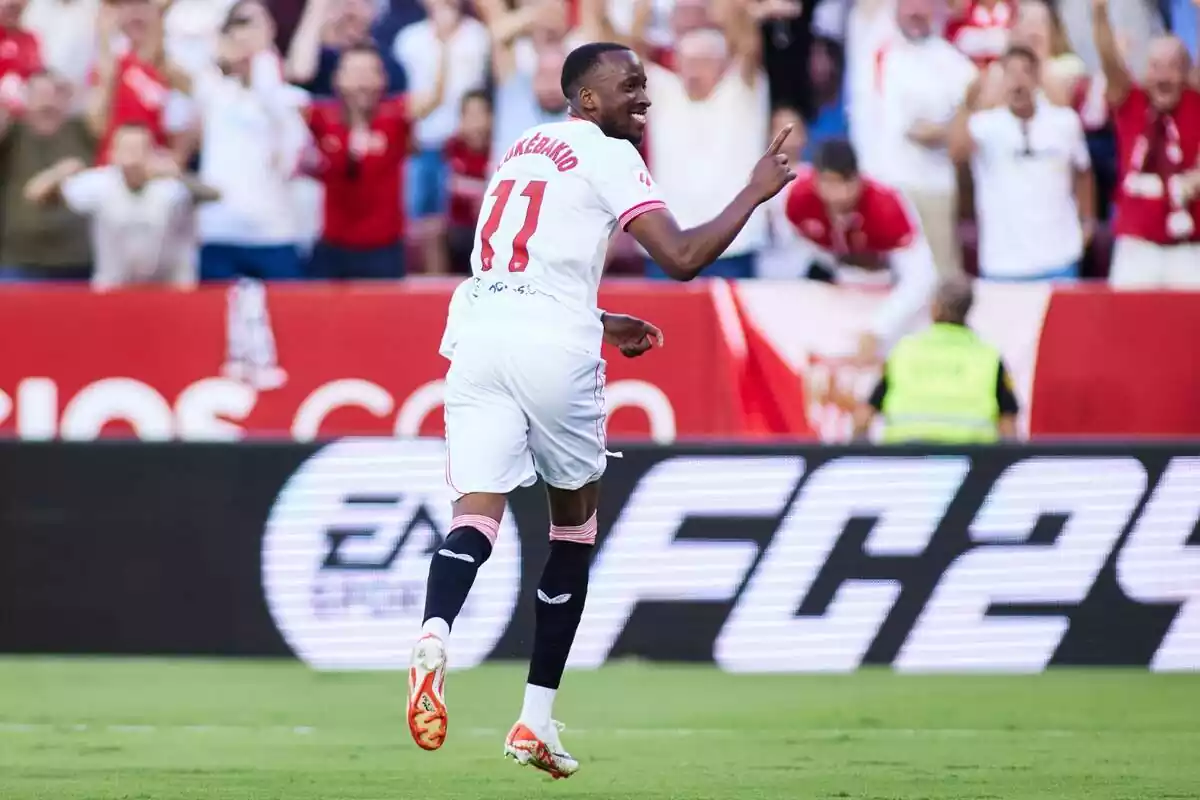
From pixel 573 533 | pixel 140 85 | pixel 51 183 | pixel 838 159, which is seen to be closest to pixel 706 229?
pixel 573 533

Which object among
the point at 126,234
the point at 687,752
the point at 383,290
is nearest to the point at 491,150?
the point at 383,290

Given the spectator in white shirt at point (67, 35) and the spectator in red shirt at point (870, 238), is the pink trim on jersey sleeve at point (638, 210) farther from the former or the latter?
the spectator in white shirt at point (67, 35)

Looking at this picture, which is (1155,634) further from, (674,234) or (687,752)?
(674,234)

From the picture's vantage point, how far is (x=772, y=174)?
18.1 ft

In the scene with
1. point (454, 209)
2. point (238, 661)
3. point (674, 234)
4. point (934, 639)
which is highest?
point (674, 234)

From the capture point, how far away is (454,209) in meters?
12.0

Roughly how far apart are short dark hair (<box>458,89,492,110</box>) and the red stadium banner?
122cm

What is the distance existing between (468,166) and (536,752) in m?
6.75

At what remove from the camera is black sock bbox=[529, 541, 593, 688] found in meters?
5.98

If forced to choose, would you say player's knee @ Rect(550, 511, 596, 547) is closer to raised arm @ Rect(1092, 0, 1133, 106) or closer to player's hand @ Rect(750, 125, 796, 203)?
A: player's hand @ Rect(750, 125, 796, 203)

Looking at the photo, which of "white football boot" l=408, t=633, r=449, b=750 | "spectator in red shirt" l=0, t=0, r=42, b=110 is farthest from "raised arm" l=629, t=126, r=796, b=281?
"spectator in red shirt" l=0, t=0, r=42, b=110

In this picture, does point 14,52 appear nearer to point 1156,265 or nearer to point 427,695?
point 1156,265

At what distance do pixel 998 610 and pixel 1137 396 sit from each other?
2.49 meters

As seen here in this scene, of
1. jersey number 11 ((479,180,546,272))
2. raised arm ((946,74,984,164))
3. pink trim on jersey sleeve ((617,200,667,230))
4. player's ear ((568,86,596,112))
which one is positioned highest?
player's ear ((568,86,596,112))
